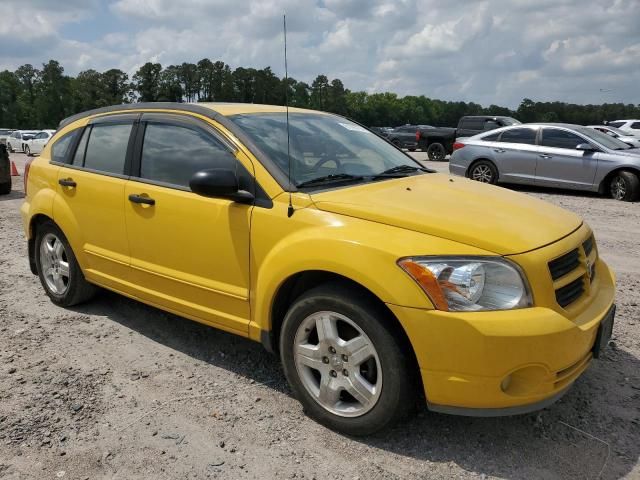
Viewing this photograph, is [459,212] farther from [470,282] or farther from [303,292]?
[303,292]

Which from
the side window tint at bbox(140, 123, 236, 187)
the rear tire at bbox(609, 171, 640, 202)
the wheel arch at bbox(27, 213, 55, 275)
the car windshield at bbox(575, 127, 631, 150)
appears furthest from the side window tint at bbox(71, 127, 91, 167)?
the car windshield at bbox(575, 127, 631, 150)

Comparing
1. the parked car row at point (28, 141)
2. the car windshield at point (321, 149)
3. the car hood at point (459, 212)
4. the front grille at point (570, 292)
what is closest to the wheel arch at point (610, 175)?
the car windshield at point (321, 149)

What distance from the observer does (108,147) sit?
419 cm

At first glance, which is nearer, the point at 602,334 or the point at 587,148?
the point at 602,334

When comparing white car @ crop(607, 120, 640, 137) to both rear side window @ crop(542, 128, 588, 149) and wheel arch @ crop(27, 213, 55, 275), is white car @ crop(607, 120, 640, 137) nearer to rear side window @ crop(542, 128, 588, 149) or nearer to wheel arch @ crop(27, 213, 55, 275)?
rear side window @ crop(542, 128, 588, 149)

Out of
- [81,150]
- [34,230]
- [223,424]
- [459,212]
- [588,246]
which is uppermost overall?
[81,150]

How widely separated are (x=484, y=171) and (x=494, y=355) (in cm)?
1071

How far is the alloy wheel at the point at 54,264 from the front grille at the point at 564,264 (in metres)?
3.78

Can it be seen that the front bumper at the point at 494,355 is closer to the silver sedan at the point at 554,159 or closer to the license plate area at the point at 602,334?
the license plate area at the point at 602,334

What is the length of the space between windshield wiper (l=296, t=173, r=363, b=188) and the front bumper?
984 millimetres

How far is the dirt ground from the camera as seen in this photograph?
2.62 metres

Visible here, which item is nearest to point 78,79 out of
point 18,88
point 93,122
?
point 18,88

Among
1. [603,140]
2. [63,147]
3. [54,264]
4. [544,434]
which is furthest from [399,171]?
[603,140]

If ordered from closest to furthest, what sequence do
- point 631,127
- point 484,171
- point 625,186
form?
point 625,186, point 484,171, point 631,127
